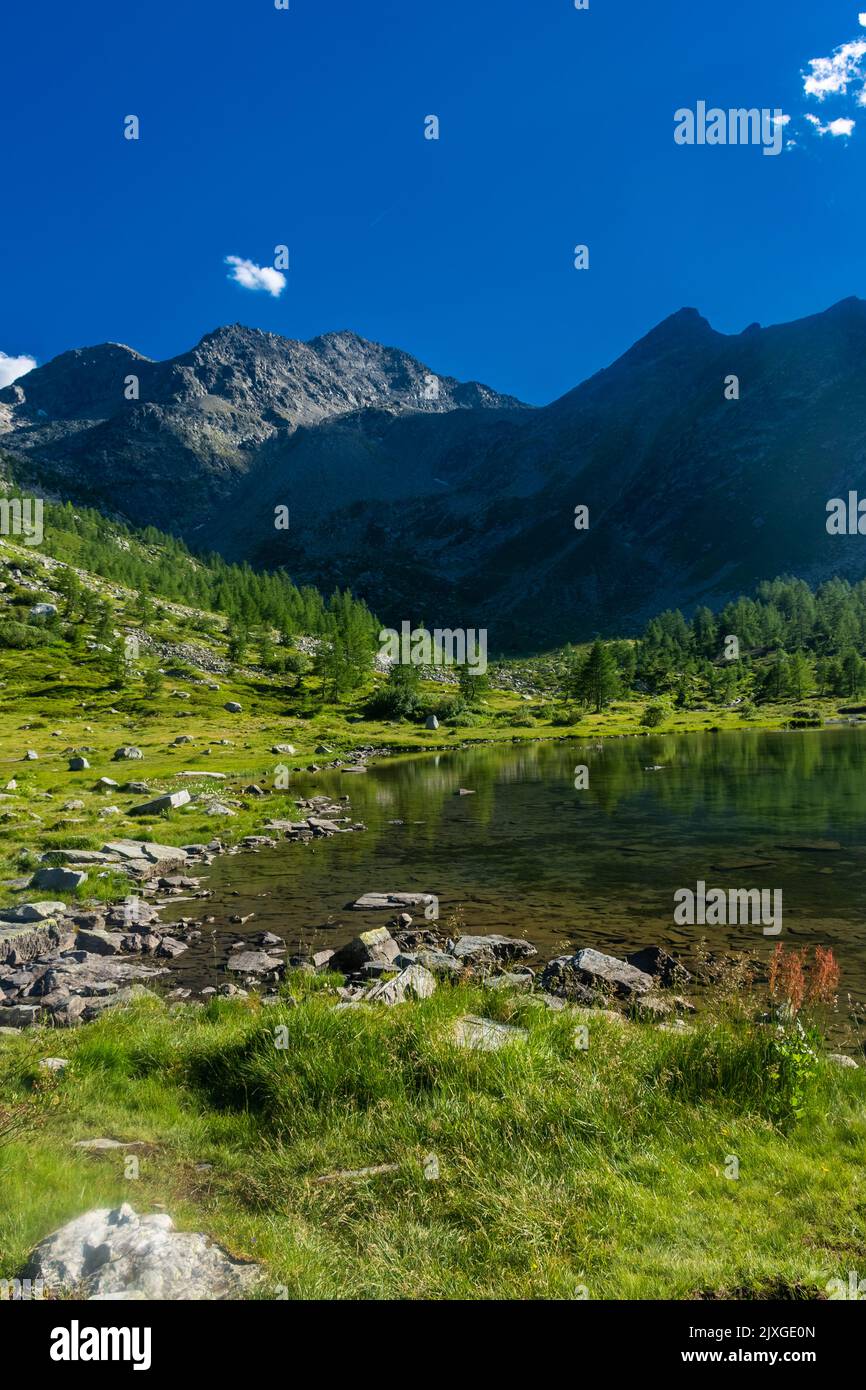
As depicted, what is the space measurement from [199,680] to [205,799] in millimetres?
91279

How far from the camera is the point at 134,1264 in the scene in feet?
19.3

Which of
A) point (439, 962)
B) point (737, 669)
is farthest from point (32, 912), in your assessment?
point (737, 669)

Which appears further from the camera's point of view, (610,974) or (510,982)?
(610,974)

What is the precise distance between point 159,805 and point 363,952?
28632 mm

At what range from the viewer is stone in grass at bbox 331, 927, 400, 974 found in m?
17.6

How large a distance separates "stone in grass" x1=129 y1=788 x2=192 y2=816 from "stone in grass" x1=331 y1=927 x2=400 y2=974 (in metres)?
26.9

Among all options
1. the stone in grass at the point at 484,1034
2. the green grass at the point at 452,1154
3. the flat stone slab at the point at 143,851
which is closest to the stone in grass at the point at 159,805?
the flat stone slab at the point at 143,851

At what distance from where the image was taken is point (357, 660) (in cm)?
15650

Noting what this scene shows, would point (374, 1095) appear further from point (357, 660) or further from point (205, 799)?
point (357, 660)

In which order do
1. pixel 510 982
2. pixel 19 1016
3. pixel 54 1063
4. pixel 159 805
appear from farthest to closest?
pixel 159 805, pixel 510 982, pixel 19 1016, pixel 54 1063

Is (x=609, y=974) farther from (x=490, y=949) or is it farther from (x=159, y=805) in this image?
(x=159, y=805)

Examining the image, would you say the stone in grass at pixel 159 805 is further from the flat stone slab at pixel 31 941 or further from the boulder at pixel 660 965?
the boulder at pixel 660 965

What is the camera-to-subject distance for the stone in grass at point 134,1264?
5.75m

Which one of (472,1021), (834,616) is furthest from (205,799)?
(834,616)
